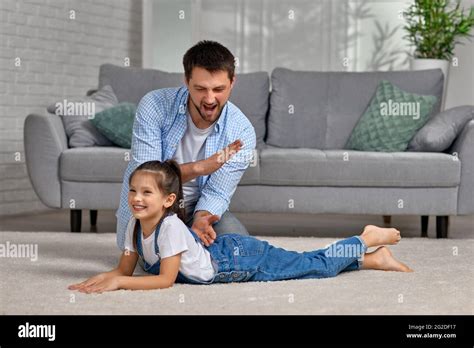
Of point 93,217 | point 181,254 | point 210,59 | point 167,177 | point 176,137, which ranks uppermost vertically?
point 210,59

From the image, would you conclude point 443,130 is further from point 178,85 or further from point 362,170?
point 178,85

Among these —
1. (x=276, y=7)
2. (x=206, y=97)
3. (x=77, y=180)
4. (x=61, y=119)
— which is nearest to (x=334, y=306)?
(x=206, y=97)

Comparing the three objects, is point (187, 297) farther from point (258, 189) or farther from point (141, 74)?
point (141, 74)

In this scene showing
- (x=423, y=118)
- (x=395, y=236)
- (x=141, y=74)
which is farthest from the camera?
(x=141, y=74)

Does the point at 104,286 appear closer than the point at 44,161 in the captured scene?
Yes

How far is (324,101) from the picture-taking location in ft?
17.4

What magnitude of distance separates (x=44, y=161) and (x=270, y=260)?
1.89 meters

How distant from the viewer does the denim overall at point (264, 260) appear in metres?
3.10

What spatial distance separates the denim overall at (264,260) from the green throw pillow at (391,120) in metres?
1.70

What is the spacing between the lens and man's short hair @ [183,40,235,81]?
3.05 m

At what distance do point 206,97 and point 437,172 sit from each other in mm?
1906

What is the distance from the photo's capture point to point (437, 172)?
4.64 meters

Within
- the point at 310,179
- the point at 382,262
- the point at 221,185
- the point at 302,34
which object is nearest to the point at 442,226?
the point at 310,179

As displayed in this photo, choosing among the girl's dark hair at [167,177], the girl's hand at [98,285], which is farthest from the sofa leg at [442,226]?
the girl's hand at [98,285]
